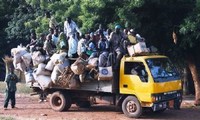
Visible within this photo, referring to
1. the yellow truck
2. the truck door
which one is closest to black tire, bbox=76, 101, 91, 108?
the yellow truck

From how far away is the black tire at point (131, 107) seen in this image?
12.8m

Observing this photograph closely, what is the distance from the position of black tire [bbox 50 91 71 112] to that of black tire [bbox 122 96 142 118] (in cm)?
214

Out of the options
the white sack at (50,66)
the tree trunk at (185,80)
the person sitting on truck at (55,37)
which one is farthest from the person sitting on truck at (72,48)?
the tree trunk at (185,80)

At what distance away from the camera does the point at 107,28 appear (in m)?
15.1

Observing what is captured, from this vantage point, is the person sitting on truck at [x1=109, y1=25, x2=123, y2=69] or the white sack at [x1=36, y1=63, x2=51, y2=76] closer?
the person sitting on truck at [x1=109, y1=25, x2=123, y2=69]

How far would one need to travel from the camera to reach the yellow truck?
1247 centimetres

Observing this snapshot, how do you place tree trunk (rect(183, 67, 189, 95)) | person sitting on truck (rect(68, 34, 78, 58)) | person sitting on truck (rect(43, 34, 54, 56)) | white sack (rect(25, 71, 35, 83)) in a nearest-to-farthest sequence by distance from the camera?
1. person sitting on truck (rect(68, 34, 78, 58))
2. person sitting on truck (rect(43, 34, 54, 56))
3. white sack (rect(25, 71, 35, 83))
4. tree trunk (rect(183, 67, 189, 95))

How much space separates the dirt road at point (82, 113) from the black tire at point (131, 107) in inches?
8.4

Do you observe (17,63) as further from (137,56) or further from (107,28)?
(137,56)

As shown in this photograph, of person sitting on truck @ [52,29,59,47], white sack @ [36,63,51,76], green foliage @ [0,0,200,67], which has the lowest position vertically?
white sack @ [36,63,51,76]

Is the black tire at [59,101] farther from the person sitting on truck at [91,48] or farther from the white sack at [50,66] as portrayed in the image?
the person sitting on truck at [91,48]

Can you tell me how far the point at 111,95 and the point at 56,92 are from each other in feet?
6.95

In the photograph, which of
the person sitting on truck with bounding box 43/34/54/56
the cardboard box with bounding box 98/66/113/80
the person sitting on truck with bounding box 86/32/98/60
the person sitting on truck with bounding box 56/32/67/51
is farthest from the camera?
the person sitting on truck with bounding box 43/34/54/56

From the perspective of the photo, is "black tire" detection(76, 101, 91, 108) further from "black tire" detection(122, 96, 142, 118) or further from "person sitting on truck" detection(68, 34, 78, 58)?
"black tire" detection(122, 96, 142, 118)
